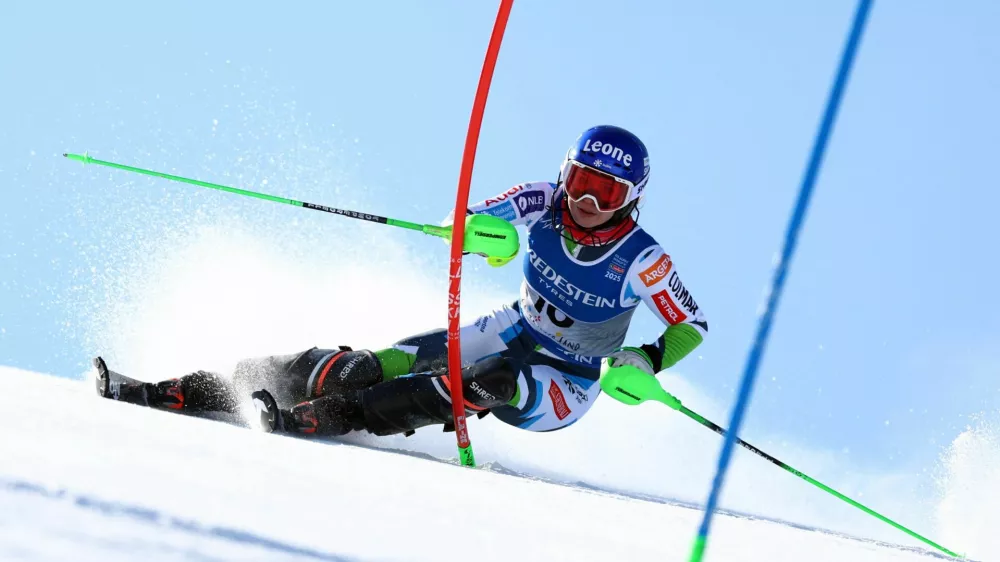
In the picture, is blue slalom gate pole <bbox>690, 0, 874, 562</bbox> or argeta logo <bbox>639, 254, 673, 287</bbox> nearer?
blue slalom gate pole <bbox>690, 0, 874, 562</bbox>

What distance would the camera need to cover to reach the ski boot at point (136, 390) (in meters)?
4.14

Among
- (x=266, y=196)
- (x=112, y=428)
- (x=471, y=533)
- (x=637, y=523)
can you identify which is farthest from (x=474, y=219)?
(x=471, y=533)

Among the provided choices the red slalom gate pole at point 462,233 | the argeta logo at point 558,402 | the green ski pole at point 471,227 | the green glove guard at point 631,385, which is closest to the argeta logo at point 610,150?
the green ski pole at point 471,227

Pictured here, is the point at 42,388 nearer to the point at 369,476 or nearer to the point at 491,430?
the point at 369,476

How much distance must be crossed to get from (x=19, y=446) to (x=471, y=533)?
0.86 meters

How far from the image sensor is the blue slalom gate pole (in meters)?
1.53

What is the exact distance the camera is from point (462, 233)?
179 inches

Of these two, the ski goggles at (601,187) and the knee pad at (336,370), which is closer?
the knee pad at (336,370)

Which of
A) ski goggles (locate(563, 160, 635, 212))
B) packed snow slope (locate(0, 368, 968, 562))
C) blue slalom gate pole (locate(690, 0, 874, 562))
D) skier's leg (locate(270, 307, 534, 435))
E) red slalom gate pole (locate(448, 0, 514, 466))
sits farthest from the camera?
ski goggles (locate(563, 160, 635, 212))

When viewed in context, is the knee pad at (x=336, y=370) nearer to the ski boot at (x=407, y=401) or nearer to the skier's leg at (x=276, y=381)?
the skier's leg at (x=276, y=381)

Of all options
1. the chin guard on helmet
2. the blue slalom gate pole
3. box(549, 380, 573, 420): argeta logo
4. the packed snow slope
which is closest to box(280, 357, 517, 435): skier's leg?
box(549, 380, 573, 420): argeta logo

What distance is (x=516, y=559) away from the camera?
1659mm

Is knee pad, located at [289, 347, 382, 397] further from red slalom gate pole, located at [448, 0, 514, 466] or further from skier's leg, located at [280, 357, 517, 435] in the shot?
red slalom gate pole, located at [448, 0, 514, 466]

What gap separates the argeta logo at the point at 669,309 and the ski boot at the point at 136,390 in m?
2.52
